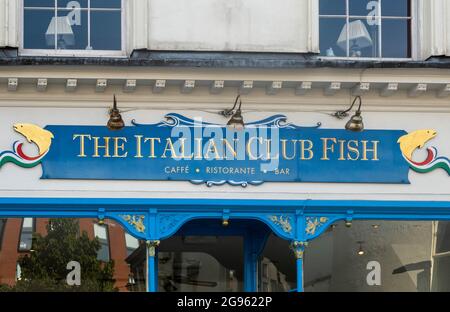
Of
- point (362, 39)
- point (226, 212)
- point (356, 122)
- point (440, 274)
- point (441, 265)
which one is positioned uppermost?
point (362, 39)

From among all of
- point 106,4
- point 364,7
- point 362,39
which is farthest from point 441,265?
point 106,4

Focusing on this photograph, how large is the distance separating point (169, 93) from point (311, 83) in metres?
1.62

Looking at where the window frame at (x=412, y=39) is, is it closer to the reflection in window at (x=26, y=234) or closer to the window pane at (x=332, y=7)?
the window pane at (x=332, y=7)

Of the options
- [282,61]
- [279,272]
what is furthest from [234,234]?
[282,61]

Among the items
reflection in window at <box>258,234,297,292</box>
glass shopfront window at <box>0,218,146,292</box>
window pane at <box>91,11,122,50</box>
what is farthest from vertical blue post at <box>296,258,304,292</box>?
window pane at <box>91,11,122,50</box>

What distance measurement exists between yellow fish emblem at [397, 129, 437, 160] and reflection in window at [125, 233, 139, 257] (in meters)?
3.36

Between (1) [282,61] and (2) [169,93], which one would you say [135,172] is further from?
(1) [282,61]

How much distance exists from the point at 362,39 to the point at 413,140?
1.39 meters

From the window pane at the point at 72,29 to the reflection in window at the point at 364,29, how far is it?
2818mm

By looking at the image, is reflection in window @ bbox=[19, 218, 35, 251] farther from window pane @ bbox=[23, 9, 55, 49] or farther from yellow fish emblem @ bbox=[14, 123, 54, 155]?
window pane @ bbox=[23, 9, 55, 49]

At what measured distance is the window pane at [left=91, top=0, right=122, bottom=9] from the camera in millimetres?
13172

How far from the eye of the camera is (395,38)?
13.6 m

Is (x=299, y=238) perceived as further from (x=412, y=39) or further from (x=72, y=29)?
(x=72, y=29)

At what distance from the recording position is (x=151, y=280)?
41.7 ft
